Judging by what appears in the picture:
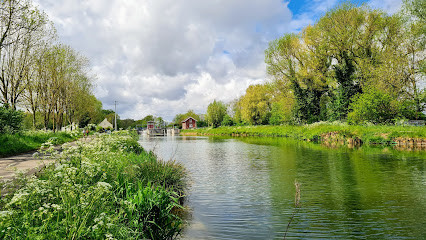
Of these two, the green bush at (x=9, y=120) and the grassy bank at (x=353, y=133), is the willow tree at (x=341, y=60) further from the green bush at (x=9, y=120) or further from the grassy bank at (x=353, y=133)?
the green bush at (x=9, y=120)

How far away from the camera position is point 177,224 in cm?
623

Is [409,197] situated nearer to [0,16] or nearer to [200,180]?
[200,180]

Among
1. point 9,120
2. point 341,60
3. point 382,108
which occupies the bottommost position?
point 9,120

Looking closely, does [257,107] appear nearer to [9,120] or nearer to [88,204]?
[9,120]

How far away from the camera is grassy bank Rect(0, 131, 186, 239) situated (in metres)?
3.39

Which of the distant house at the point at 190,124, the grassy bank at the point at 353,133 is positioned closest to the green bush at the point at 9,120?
the grassy bank at the point at 353,133

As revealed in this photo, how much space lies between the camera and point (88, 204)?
3.91 meters

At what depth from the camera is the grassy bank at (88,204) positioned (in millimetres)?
3391

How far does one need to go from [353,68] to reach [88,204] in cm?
4067

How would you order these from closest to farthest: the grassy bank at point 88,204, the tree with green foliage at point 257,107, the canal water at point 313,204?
the grassy bank at point 88,204
the canal water at point 313,204
the tree with green foliage at point 257,107

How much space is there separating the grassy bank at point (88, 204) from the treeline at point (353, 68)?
30231mm

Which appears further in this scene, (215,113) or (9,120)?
(215,113)

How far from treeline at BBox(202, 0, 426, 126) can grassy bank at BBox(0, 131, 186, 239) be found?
3023 cm

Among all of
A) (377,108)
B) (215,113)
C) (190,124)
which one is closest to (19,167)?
(377,108)
